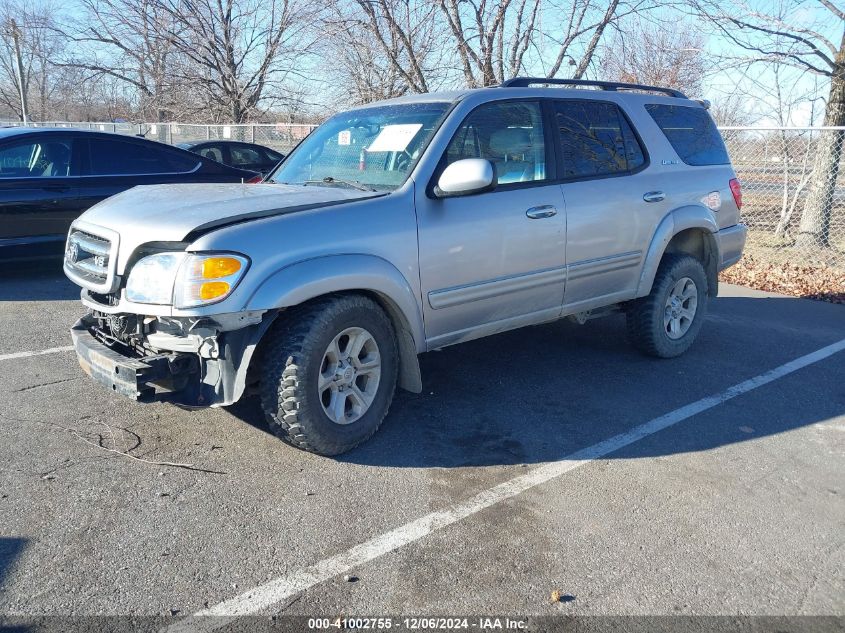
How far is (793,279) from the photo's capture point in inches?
369

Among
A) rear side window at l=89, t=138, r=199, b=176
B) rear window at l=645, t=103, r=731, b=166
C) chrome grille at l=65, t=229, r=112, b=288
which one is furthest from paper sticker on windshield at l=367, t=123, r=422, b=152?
rear side window at l=89, t=138, r=199, b=176

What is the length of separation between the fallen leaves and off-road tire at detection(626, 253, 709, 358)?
140 inches

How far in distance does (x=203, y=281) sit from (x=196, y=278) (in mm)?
35

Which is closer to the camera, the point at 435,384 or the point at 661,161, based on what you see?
the point at 435,384

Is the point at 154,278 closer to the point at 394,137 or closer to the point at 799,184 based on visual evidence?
the point at 394,137

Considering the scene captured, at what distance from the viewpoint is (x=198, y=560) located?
9.45 ft

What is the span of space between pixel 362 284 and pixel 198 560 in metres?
1.53

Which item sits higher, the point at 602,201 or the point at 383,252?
the point at 602,201

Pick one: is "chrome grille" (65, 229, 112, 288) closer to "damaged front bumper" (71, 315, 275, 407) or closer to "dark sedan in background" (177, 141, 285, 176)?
"damaged front bumper" (71, 315, 275, 407)

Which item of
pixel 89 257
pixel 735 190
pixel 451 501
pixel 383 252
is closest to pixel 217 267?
pixel 383 252

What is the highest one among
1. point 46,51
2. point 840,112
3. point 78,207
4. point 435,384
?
point 46,51

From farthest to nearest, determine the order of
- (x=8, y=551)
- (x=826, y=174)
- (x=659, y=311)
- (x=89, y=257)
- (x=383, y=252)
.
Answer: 1. (x=826, y=174)
2. (x=659, y=311)
3. (x=89, y=257)
4. (x=383, y=252)
5. (x=8, y=551)

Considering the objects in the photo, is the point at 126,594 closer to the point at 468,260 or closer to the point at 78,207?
the point at 468,260

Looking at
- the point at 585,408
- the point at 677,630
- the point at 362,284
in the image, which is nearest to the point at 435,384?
the point at 585,408
